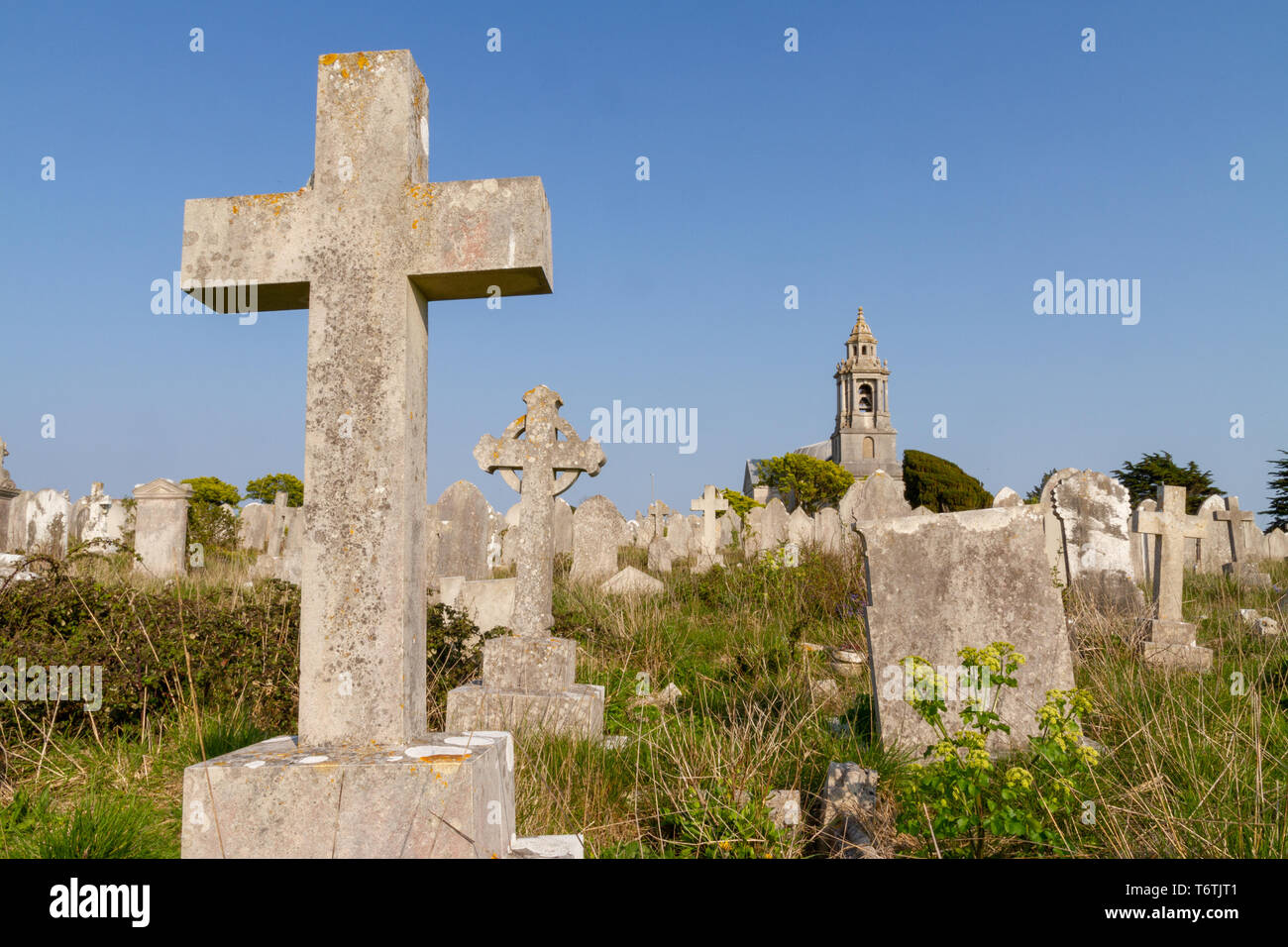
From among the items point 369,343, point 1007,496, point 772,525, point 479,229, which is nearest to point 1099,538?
point 1007,496

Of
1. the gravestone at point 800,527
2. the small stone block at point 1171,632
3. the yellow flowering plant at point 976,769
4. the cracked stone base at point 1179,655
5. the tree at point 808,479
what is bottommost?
the cracked stone base at point 1179,655

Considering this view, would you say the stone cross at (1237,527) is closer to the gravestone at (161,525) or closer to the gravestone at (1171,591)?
the gravestone at (1171,591)

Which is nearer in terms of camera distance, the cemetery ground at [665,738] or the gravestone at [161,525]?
the cemetery ground at [665,738]

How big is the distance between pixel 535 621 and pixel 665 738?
178 centimetres

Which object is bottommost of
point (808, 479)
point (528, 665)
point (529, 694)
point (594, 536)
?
point (529, 694)

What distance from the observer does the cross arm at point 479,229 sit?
2.48 metres

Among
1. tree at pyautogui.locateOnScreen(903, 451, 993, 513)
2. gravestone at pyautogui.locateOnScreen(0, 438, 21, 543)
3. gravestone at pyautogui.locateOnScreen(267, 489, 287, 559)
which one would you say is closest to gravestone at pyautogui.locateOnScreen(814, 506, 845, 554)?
gravestone at pyautogui.locateOnScreen(267, 489, 287, 559)

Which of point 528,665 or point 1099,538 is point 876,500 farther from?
point 528,665

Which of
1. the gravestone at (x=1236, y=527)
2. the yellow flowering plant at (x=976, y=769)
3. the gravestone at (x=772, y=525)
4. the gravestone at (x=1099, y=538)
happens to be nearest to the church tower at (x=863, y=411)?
the gravestone at (x=1236, y=527)

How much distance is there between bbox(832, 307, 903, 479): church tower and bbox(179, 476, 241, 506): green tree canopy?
35.9 metres

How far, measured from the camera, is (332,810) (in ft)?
7.34

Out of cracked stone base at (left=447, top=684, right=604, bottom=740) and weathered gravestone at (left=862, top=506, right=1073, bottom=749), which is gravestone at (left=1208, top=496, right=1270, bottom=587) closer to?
weathered gravestone at (left=862, top=506, right=1073, bottom=749)
